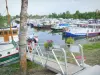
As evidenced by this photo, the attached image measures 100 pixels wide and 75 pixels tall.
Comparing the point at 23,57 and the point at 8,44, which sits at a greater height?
the point at 23,57

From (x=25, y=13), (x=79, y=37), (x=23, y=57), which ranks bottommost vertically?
(x=79, y=37)

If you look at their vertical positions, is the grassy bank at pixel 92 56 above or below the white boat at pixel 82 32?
above

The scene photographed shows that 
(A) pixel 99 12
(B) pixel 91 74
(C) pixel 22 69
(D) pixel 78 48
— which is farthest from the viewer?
(A) pixel 99 12

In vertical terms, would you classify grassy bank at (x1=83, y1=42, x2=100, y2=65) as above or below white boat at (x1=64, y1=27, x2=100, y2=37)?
above

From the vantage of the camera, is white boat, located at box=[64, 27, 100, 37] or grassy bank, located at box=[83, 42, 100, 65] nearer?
grassy bank, located at box=[83, 42, 100, 65]

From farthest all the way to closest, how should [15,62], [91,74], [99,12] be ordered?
[99,12], [15,62], [91,74]

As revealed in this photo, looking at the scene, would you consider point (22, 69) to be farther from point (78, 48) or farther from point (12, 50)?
point (12, 50)

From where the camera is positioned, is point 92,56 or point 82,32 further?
point 82,32

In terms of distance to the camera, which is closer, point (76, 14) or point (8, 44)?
point (8, 44)

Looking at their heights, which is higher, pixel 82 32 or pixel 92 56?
pixel 92 56

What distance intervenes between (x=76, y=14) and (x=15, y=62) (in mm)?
103164

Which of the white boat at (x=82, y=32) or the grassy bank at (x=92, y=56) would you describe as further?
the white boat at (x=82, y=32)

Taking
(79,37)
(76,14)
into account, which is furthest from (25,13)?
(76,14)

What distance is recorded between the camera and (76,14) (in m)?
115
